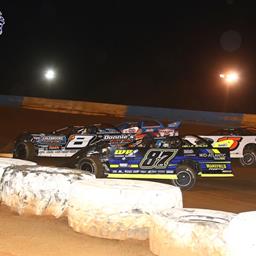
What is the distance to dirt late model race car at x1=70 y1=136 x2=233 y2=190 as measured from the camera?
9.73 m

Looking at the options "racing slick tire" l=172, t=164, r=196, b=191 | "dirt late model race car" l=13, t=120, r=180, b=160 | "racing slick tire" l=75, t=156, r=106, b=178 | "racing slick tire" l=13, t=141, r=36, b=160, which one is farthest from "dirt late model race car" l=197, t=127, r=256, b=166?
"racing slick tire" l=75, t=156, r=106, b=178

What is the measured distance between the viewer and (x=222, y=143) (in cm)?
1427

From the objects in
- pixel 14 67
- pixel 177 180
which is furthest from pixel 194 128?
pixel 14 67

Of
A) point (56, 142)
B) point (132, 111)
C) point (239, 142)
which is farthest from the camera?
point (132, 111)

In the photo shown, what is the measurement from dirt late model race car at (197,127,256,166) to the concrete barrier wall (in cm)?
1183

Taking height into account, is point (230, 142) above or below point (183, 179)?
above

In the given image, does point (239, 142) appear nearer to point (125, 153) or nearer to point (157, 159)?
point (157, 159)

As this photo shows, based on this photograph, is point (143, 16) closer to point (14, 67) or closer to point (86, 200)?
point (14, 67)

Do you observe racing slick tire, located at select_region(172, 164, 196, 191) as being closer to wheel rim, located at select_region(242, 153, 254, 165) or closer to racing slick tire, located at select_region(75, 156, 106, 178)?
racing slick tire, located at select_region(75, 156, 106, 178)

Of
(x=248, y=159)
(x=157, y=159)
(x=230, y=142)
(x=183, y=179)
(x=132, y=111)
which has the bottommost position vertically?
(x=183, y=179)

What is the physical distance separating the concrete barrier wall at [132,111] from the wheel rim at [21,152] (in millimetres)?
15759

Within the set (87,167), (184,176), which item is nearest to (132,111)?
(87,167)

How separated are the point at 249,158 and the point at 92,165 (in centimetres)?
641

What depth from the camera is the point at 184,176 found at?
972 centimetres
